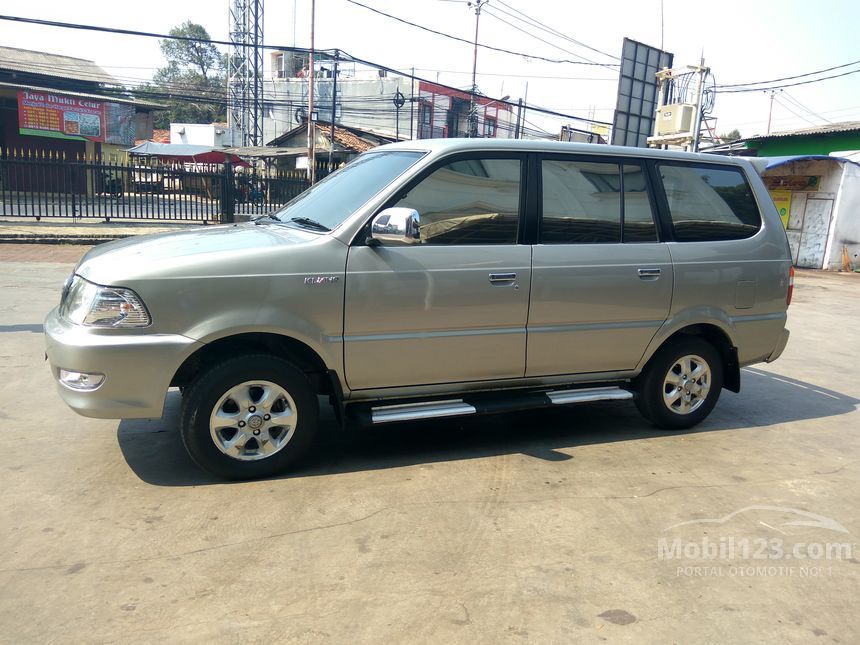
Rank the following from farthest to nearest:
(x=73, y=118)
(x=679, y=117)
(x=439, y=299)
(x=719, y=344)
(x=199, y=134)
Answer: (x=199, y=134) < (x=73, y=118) < (x=679, y=117) < (x=719, y=344) < (x=439, y=299)

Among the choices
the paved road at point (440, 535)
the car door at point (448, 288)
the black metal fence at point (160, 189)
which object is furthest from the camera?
the black metal fence at point (160, 189)

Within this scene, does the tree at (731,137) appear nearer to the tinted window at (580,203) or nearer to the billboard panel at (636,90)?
the billboard panel at (636,90)

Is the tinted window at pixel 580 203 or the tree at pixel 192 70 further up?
the tree at pixel 192 70

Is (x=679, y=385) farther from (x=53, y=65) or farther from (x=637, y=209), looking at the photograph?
(x=53, y=65)

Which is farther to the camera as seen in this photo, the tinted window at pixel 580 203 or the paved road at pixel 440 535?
the tinted window at pixel 580 203

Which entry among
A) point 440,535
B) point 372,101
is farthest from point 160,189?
point 372,101

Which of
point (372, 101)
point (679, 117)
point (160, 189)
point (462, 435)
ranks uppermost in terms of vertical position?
point (372, 101)

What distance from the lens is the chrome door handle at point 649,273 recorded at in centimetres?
476

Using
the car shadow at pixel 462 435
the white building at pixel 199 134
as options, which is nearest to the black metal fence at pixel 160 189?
the car shadow at pixel 462 435

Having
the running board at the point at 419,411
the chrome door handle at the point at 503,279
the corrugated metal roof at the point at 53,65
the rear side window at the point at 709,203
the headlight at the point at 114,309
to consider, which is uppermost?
the corrugated metal roof at the point at 53,65

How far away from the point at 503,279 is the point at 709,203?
1940mm

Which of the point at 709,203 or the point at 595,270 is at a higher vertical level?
the point at 709,203

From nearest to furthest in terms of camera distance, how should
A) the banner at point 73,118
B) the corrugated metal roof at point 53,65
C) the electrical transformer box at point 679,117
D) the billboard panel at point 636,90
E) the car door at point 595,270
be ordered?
the car door at point 595,270
the electrical transformer box at point 679,117
the billboard panel at point 636,90
the banner at point 73,118
the corrugated metal roof at point 53,65

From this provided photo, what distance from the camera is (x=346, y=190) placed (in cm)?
452
